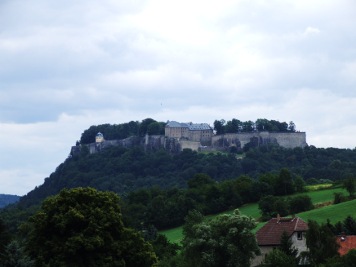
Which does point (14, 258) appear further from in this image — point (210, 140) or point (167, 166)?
point (210, 140)

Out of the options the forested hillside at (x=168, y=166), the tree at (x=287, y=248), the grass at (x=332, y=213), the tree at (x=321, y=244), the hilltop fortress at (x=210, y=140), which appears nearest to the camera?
the tree at (x=321, y=244)

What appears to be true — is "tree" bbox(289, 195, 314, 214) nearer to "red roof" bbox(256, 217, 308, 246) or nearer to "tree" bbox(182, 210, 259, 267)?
"red roof" bbox(256, 217, 308, 246)

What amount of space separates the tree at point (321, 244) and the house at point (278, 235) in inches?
321

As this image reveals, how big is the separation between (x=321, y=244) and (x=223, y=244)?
22.0 feet

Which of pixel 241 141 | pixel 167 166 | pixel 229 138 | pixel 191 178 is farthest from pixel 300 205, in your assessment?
→ pixel 229 138

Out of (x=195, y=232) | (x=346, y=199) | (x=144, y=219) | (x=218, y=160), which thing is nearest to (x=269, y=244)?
(x=195, y=232)

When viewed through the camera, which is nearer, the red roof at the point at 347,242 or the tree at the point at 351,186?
the red roof at the point at 347,242

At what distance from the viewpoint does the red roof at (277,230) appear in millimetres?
50594

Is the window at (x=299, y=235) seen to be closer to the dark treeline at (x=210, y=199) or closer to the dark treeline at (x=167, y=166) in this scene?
the dark treeline at (x=210, y=199)

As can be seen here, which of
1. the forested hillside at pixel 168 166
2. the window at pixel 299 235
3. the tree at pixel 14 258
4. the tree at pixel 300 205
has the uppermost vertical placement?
the forested hillside at pixel 168 166

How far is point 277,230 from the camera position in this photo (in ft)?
170

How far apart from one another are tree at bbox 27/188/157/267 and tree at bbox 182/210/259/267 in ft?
15.6

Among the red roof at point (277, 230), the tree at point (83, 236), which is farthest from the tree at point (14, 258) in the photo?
the red roof at point (277, 230)

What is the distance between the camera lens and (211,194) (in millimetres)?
93938
